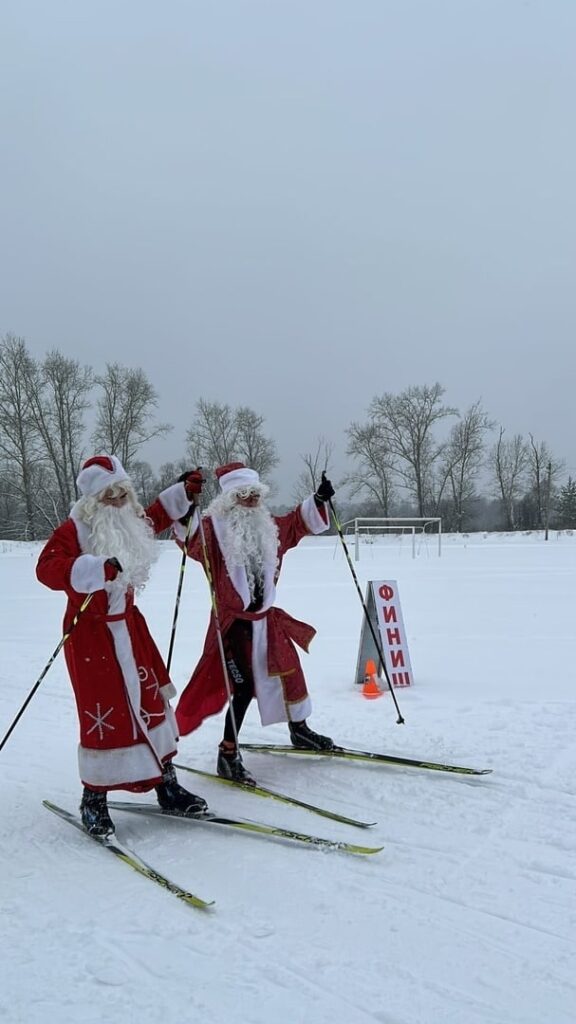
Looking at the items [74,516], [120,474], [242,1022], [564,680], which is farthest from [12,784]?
[564,680]

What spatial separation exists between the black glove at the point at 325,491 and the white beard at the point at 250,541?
0.35 metres

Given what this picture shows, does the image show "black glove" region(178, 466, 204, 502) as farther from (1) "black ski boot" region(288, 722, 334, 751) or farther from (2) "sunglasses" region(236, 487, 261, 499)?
(1) "black ski boot" region(288, 722, 334, 751)

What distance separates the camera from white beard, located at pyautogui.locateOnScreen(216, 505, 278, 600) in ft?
14.3

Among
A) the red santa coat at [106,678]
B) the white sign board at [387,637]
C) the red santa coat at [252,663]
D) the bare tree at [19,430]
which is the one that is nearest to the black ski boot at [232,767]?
the red santa coat at [252,663]

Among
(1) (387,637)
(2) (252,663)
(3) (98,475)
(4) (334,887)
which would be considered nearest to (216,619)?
(2) (252,663)

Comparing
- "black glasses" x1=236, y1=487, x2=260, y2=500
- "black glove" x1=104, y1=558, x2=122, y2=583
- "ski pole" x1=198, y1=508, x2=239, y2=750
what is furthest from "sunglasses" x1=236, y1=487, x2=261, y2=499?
"black glove" x1=104, y1=558, x2=122, y2=583

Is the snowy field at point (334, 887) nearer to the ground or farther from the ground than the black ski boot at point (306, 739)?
nearer to the ground

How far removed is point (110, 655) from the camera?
3482 millimetres

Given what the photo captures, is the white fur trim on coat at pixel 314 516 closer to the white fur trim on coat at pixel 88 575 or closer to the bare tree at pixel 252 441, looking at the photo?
the white fur trim on coat at pixel 88 575

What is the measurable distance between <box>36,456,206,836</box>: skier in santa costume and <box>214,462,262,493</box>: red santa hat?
0.93m

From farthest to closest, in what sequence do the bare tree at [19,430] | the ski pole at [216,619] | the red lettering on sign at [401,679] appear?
the bare tree at [19,430] < the red lettering on sign at [401,679] < the ski pole at [216,619]

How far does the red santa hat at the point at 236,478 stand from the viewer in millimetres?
4570

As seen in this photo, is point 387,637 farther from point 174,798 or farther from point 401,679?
point 174,798

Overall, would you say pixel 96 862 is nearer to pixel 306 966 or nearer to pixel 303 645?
pixel 306 966
